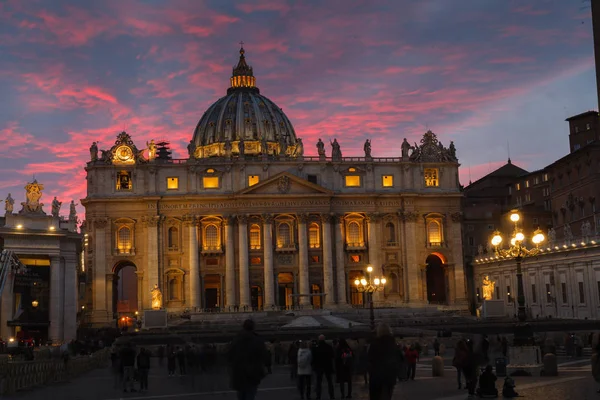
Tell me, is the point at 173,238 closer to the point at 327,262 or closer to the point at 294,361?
the point at 327,262

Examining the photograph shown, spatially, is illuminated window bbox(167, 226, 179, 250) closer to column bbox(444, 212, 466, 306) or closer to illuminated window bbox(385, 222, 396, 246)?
illuminated window bbox(385, 222, 396, 246)

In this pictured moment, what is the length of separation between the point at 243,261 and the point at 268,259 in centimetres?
266

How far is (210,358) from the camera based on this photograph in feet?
92.9

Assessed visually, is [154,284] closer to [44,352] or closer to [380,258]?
[380,258]

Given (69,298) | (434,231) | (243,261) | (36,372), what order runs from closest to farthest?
(36,372)
(69,298)
(243,261)
(434,231)

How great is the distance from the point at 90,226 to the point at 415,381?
69.2 m

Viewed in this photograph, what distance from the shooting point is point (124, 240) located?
3620 inches

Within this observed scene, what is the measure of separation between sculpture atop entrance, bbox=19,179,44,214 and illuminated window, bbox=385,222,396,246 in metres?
46.2

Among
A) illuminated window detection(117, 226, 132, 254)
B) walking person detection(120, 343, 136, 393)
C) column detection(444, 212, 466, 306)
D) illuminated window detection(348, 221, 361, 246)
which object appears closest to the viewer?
walking person detection(120, 343, 136, 393)

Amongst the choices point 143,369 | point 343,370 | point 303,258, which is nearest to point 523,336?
point 343,370

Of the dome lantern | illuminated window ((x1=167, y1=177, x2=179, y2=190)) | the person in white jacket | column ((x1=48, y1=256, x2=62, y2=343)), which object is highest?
the dome lantern

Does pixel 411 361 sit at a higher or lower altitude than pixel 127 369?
lower

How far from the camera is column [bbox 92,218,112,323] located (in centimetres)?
8894

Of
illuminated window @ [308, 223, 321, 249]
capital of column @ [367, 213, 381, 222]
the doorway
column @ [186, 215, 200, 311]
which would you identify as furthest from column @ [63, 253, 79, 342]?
capital of column @ [367, 213, 381, 222]
